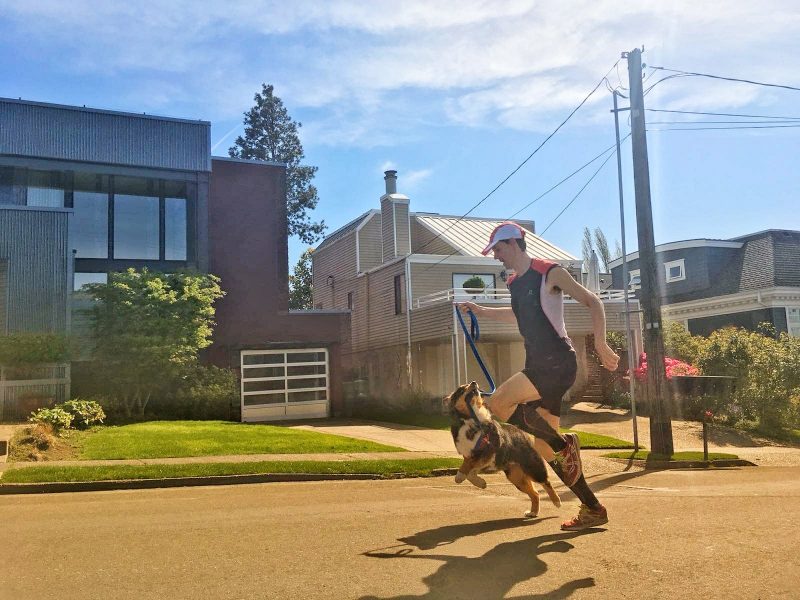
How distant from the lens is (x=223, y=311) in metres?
23.7

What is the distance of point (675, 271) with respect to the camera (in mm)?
33062

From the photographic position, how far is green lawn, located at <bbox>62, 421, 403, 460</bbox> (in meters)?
13.5

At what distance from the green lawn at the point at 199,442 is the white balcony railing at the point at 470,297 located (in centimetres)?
1011

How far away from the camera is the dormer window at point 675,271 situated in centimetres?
3262

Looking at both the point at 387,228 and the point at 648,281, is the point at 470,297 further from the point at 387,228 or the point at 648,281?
the point at 648,281

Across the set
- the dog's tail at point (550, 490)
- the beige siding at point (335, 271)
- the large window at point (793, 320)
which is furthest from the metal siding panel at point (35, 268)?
the large window at point (793, 320)

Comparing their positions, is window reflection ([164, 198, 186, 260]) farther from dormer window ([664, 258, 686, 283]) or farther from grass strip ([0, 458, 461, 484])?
dormer window ([664, 258, 686, 283])

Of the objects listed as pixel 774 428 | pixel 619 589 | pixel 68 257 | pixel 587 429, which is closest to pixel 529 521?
pixel 619 589

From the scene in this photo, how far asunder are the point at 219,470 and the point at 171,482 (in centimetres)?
90

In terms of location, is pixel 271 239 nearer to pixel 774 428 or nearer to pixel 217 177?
pixel 217 177

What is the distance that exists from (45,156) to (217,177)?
5.06 metres

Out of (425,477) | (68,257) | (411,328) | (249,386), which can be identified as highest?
(68,257)

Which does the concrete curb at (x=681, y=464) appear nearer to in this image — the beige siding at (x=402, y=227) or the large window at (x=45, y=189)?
the large window at (x=45, y=189)

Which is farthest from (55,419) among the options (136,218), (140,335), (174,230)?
(136,218)
